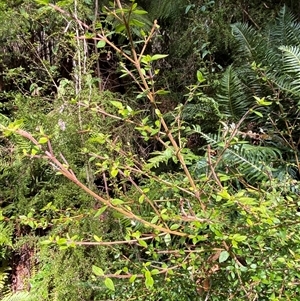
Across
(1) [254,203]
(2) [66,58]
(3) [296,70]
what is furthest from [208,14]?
(1) [254,203]

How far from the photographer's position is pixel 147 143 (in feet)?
5.89

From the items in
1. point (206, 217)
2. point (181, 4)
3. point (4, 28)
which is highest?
point (181, 4)

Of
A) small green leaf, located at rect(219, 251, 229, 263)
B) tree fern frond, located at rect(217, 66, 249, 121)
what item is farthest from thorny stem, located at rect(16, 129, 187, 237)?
tree fern frond, located at rect(217, 66, 249, 121)

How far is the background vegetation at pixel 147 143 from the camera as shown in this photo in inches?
33.4

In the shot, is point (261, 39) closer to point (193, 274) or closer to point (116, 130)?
point (116, 130)

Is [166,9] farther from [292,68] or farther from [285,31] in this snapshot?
[292,68]

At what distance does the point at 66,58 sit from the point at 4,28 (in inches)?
14.5

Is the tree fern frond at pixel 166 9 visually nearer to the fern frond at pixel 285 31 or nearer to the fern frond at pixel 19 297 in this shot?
the fern frond at pixel 285 31

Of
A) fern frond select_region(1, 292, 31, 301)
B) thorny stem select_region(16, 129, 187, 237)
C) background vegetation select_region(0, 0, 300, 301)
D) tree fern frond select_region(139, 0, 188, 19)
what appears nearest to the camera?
thorny stem select_region(16, 129, 187, 237)

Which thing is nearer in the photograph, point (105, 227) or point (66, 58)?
point (105, 227)

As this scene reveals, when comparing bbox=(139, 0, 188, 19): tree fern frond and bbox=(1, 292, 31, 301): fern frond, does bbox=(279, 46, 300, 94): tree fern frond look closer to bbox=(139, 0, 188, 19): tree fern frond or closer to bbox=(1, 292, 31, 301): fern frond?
bbox=(139, 0, 188, 19): tree fern frond

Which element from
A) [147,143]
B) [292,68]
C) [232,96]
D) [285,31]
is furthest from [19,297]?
[285,31]

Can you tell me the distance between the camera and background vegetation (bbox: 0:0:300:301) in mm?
849

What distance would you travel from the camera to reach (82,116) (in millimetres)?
1562
